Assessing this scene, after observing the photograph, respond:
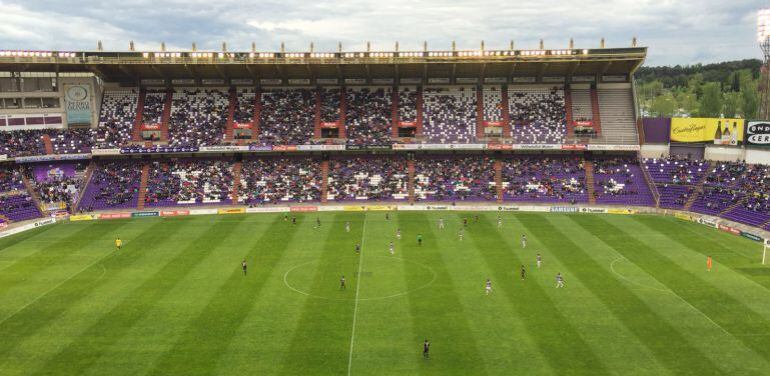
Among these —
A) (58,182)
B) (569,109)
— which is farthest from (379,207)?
(58,182)

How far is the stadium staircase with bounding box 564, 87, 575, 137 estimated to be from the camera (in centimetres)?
8340

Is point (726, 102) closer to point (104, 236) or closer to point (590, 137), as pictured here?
point (590, 137)

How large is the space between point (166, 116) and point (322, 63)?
988 inches

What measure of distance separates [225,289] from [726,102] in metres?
143

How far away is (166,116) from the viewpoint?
279 feet

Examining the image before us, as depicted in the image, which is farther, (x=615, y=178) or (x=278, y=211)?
(x=615, y=178)

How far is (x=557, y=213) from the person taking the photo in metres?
70.1

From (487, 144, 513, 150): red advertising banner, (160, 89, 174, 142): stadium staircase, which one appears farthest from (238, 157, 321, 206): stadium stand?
(487, 144, 513, 150): red advertising banner

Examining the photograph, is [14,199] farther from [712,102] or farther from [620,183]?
[712,102]

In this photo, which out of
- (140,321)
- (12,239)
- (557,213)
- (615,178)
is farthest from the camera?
(615,178)

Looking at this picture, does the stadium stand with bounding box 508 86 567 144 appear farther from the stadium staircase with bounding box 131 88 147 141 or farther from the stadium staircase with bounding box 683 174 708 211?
the stadium staircase with bounding box 131 88 147 141

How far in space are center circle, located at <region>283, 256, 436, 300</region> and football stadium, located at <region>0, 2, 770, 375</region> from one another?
28cm

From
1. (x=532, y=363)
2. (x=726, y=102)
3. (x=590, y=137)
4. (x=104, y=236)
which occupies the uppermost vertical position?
(x=726, y=102)

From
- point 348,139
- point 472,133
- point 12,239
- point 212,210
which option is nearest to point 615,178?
point 472,133
